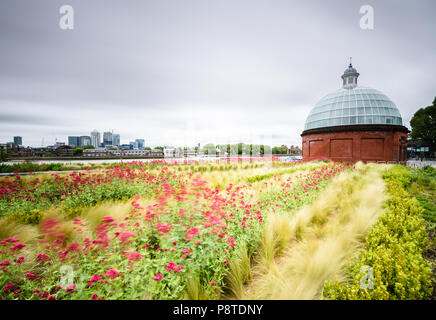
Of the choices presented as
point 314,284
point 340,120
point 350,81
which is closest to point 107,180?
point 314,284

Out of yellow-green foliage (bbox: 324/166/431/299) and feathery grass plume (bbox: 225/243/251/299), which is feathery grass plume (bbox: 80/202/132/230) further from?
yellow-green foliage (bbox: 324/166/431/299)

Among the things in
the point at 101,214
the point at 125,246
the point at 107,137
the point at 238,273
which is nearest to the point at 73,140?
the point at 107,137

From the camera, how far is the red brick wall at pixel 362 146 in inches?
724

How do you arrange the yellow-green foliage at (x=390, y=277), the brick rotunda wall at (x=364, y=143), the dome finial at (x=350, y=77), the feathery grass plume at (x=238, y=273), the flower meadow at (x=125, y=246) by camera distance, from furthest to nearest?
the dome finial at (x=350, y=77)
the brick rotunda wall at (x=364, y=143)
the feathery grass plume at (x=238, y=273)
the flower meadow at (x=125, y=246)
the yellow-green foliage at (x=390, y=277)

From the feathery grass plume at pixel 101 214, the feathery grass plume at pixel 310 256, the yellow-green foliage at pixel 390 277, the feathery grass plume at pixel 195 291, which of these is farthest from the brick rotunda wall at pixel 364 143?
the feathery grass plume at pixel 195 291

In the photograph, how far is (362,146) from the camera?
62.2 feet

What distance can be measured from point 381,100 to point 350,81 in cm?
598

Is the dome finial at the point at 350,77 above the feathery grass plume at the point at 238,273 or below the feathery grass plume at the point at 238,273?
above

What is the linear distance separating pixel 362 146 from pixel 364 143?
38cm

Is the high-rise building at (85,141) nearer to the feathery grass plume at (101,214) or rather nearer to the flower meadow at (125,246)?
the flower meadow at (125,246)

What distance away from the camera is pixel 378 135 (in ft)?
60.7

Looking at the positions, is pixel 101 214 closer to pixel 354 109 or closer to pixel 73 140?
pixel 354 109

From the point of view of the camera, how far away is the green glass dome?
20.0 metres

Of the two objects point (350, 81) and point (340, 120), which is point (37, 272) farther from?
point (350, 81)
